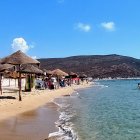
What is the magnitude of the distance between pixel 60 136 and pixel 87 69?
7350 inches

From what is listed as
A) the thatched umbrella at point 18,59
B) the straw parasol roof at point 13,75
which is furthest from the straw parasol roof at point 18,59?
the straw parasol roof at point 13,75

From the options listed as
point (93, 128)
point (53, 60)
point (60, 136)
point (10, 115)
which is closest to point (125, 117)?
point (93, 128)

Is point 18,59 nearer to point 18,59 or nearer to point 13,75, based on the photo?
point 18,59

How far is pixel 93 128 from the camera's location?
14.8 metres

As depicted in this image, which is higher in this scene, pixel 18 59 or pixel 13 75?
pixel 13 75

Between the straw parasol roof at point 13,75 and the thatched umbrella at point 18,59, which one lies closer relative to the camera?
the thatched umbrella at point 18,59

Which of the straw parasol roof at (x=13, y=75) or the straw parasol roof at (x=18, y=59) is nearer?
the straw parasol roof at (x=18, y=59)

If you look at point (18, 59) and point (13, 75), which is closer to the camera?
point (18, 59)

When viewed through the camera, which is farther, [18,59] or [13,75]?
[13,75]

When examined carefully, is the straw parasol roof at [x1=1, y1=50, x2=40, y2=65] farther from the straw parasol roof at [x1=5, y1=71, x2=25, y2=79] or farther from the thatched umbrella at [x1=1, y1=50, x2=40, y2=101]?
the straw parasol roof at [x1=5, y1=71, x2=25, y2=79]

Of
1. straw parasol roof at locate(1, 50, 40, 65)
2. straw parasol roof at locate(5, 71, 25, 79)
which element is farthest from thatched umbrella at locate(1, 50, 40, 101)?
straw parasol roof at locate(5, 71, 25, 79)

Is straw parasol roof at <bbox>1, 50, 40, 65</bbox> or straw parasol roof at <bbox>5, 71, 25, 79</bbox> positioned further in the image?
straw parasol roof at <bbox>5, 71, 25, 79</bbox>

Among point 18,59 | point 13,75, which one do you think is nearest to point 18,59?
point 18,59

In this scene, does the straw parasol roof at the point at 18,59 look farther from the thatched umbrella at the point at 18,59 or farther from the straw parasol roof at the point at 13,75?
the straw parasol roof at the point at 13,75
